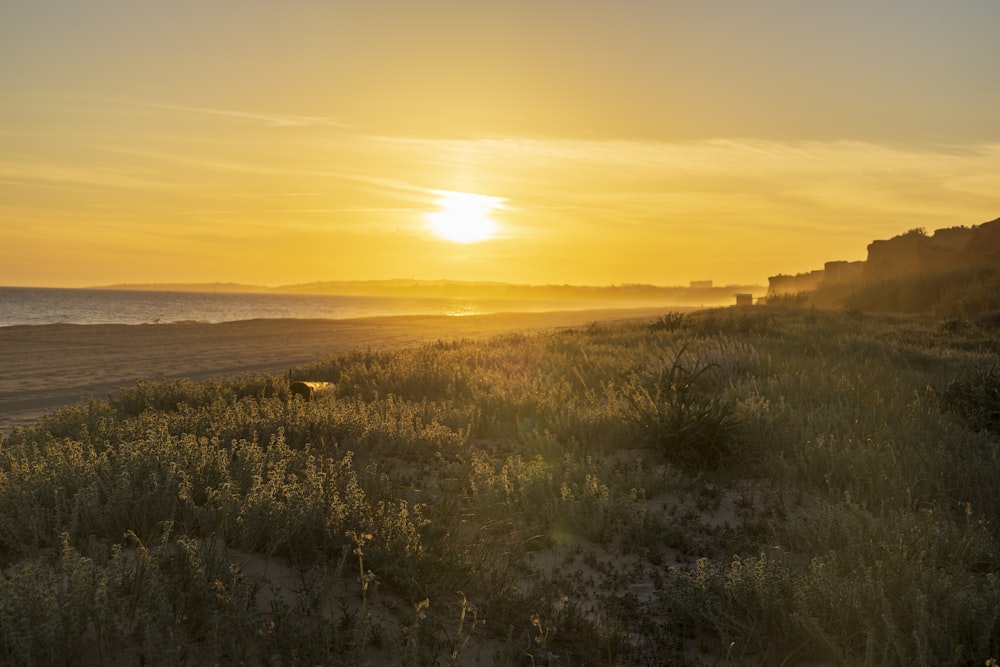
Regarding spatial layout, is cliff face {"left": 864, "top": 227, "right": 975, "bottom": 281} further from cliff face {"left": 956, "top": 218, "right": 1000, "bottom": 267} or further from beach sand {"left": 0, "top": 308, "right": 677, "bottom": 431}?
beach sand {"left": 0, "top": 308, "right": 677, "bottom": 431}

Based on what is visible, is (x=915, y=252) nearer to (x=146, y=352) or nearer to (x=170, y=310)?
(x=146, y=352)

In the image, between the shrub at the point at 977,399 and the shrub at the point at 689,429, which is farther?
the shrub at the point at 977,399

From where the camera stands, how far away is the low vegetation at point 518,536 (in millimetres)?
3133

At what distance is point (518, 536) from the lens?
195 inches

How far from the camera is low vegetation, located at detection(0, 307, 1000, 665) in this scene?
3.13m

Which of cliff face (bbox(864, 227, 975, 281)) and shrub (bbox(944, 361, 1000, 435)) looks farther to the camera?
cliff face (bbox(864, 227, 975, 281))

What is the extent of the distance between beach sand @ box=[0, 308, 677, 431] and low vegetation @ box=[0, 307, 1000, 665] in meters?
5.94

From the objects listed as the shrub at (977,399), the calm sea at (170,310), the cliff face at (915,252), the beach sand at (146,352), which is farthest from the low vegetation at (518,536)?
the calm sea at (170,310)

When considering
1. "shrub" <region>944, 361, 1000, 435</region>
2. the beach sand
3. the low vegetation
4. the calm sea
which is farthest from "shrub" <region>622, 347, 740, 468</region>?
the calm sea

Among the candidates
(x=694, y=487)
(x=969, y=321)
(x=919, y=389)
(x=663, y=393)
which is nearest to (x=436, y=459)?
(x=694, y=487)

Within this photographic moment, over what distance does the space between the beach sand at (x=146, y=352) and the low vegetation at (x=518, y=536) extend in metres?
5.94

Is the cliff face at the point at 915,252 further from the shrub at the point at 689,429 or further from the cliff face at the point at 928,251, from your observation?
the shrub at the point at 689,429

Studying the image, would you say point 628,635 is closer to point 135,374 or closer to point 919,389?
point 919,389

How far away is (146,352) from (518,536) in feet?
69.5
